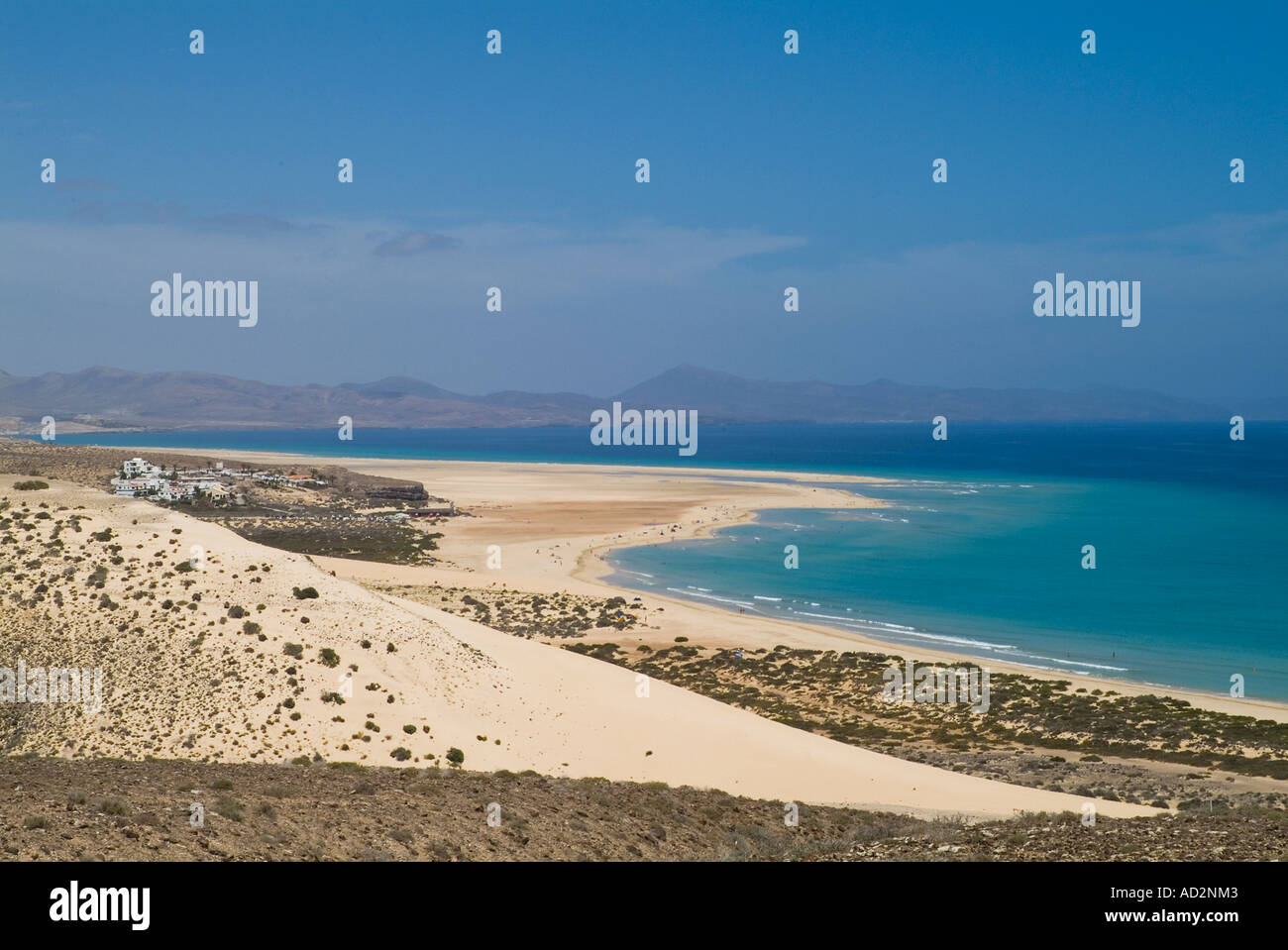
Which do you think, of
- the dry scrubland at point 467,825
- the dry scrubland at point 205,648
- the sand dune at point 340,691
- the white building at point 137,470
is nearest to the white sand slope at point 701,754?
the sand dune at point 340,691

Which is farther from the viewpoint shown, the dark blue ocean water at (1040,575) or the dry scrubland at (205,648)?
the dark blue ocean water at (1040,575)

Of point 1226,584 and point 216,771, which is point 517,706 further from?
point 1226,584

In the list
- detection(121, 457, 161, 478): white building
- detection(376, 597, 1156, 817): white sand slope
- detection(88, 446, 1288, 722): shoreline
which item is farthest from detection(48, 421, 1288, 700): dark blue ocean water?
detection(121, 457, 161, 478): white building

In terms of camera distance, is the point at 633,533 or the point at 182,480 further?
the point at 182,480

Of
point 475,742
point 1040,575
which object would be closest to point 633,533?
point 1040,575

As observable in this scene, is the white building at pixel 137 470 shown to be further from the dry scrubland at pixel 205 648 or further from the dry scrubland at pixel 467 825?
the dry scrubland at pixel 467 825

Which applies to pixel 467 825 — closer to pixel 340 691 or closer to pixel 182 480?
pixel 340 691
